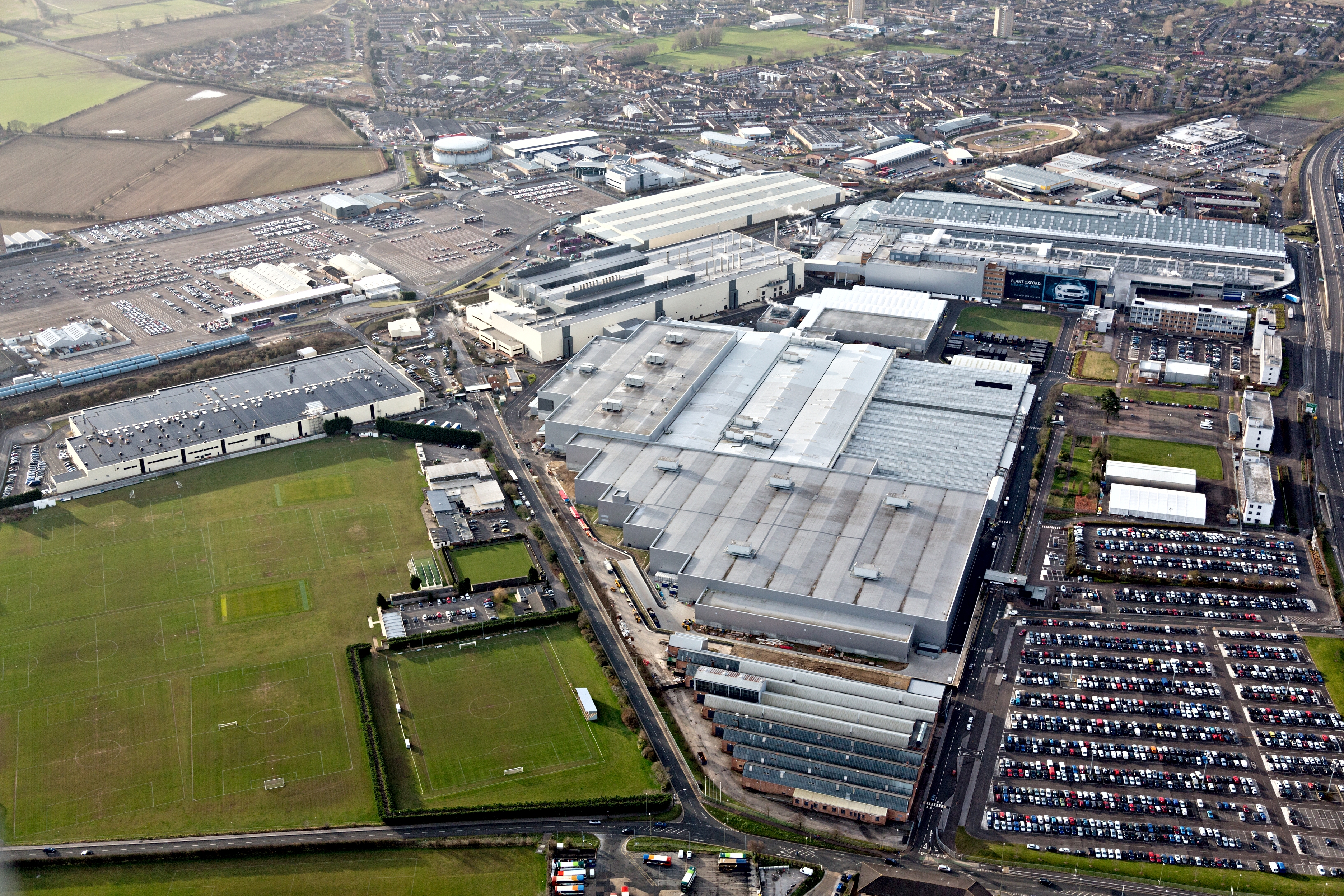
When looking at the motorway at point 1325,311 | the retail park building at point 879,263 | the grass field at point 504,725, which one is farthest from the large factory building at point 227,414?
the motorway at point 1325,311

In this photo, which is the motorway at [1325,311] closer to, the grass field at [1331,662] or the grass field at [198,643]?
the grass field at [1331,662]

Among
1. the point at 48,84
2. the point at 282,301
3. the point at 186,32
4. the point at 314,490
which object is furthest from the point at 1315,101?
the point at 48,84

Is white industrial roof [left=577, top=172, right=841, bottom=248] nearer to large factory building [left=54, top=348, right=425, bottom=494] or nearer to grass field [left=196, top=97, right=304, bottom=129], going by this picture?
large factory building [left=54, top=348, right=425, bottom=494]

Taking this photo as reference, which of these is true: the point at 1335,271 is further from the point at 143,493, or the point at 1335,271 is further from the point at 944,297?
the point at 143,493

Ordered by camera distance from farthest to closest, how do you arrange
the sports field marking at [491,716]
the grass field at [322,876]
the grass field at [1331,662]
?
the grass field at [1331,662], the sports field marking at [491,716], the grass field at [322,876]

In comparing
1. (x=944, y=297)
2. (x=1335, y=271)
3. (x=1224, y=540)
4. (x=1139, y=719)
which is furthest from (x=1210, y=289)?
(x=1139, y=719)

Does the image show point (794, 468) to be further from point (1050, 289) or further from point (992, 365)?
point (1050, 289)
